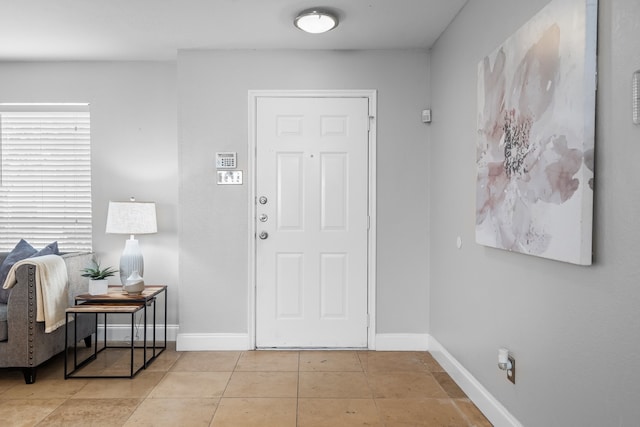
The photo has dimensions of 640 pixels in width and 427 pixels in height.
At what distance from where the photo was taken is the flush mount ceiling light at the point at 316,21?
282 cm

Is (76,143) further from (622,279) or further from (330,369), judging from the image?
(622,279)

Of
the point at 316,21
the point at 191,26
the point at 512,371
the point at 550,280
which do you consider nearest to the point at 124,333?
the point at 191,26

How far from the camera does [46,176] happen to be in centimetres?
385

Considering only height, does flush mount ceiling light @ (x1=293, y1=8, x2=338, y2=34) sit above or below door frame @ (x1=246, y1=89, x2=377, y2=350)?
above

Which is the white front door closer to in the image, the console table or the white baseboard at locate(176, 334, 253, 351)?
the white baseboard at locate(176, 334, 253, 351)

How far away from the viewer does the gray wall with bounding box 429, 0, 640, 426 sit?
1.36 m

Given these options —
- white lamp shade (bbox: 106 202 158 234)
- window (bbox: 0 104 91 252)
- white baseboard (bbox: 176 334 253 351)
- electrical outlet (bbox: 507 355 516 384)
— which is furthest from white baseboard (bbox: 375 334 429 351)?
window (bbox: 0 104 91 252)

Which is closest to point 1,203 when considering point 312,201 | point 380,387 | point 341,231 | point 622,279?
point 312,201

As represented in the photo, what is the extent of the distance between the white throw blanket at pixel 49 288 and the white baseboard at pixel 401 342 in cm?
237

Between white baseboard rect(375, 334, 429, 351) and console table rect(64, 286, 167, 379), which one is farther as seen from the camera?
white baseboard rect(375, 334, 429, 351)

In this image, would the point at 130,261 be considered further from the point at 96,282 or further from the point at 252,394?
the point at 252,394

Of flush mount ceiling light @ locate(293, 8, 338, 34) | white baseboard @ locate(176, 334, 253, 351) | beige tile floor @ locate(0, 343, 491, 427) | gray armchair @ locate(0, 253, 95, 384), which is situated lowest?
beige tile floor @ locate(0, 343, 491, 427)

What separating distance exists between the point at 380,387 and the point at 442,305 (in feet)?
2.60

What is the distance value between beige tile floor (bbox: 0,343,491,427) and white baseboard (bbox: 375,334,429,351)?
0.44 ft
